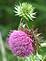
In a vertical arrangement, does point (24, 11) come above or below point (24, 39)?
above

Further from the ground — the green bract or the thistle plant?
the green bract

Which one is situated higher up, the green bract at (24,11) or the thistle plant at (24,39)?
the green bract at (24,11)

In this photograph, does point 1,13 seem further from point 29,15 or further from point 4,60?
point 29,15

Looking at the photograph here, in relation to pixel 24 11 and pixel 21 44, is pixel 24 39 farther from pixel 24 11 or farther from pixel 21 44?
pixel 24 11

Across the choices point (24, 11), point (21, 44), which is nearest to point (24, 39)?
point (21, 44)

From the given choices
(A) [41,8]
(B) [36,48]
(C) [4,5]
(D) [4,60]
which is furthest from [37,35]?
(C) [4,5]
